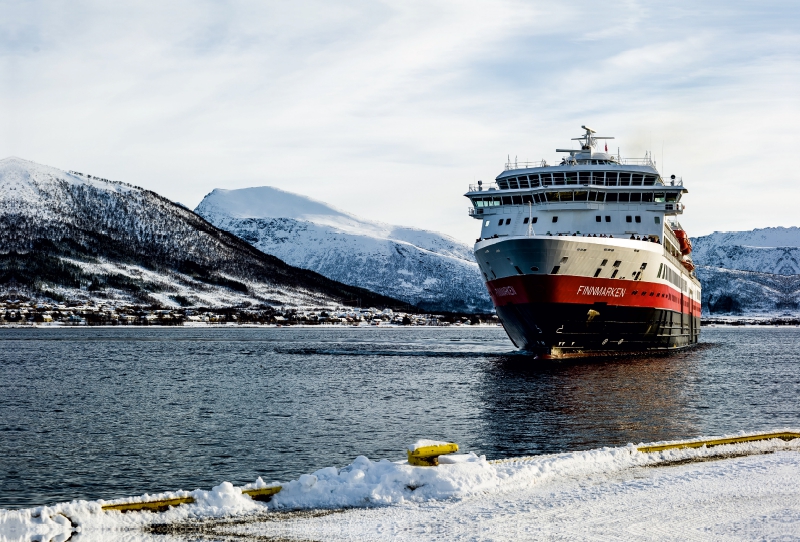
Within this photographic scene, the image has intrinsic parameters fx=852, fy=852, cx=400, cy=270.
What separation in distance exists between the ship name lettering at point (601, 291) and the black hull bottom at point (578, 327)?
877mm

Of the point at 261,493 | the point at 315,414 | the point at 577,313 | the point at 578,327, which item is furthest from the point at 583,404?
the point at 261,493

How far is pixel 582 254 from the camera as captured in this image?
5897 centimetres

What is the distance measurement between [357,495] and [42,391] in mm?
37362

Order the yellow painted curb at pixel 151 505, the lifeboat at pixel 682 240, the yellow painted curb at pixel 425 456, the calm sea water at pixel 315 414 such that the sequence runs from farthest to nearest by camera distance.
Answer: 1. the lifeboat at pixel 682 240
2. the calm sea water at pixel 315 414
3. the yellow painted curb at pixel 425 456
4. the yellow painted curb at pixel 151 505

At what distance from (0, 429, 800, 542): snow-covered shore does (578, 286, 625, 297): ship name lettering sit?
38.1m

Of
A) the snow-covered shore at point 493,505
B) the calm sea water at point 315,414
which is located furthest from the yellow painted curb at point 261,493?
the calm sea water at point 315,414

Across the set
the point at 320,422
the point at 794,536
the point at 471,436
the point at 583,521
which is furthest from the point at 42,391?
the point at 794,536

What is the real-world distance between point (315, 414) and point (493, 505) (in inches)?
852

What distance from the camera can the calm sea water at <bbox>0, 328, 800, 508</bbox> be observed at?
25.7 meters

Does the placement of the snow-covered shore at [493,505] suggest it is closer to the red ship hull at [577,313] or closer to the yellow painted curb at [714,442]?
the yellow painted curb at [714,442]

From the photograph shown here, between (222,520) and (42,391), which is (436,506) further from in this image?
(42,391)

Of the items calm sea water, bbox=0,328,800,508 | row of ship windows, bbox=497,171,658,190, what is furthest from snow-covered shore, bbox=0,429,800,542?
row of ship windows, bbox=497,171,658,190

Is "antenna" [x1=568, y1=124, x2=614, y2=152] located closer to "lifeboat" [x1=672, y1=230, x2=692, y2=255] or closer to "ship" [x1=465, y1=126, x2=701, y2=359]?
"ship" [x1=465, y1=126, x2=701, y2=359]

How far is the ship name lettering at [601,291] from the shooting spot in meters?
59.4
